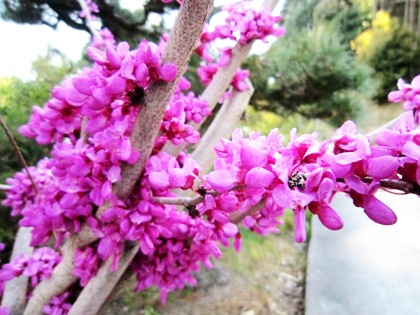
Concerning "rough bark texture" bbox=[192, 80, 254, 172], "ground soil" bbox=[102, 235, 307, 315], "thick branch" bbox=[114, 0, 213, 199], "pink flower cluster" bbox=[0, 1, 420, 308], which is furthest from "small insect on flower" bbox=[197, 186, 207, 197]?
"ground soil" bbox=[102, 235, 307, 315]

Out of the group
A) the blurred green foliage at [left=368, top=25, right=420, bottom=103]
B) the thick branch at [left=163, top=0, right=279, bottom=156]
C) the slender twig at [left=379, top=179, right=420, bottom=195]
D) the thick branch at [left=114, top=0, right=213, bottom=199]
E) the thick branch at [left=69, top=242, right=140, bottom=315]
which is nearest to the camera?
the slender twig at [left=379, top=179, right=420, bottom=195]

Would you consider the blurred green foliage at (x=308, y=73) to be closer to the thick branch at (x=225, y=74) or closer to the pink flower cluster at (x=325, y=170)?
the thick branch at (x=225, y=74)

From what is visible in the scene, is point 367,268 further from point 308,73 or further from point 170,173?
point 170,173

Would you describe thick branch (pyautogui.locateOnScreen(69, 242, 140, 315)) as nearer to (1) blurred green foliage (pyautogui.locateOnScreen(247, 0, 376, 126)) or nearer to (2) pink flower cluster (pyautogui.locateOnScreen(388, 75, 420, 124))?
(2) pink flower cluster (pyautogui.locateOnScreen(388, 75, 420, 124))

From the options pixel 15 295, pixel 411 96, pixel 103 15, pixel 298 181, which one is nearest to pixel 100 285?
pixel 15 295

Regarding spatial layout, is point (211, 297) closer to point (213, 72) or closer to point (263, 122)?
point (213, 72)

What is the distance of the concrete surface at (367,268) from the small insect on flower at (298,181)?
856mm

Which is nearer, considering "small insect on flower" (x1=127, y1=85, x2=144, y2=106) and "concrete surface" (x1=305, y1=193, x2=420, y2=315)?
"small insect on flower" (x1=127, y1=85, x2=144, y2=106)

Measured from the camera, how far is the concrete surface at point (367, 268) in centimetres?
101

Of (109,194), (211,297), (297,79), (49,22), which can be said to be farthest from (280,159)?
(297,79)

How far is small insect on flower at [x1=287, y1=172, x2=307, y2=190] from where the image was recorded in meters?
0.30

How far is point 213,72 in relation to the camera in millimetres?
849

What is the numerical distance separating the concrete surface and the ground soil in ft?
0.54

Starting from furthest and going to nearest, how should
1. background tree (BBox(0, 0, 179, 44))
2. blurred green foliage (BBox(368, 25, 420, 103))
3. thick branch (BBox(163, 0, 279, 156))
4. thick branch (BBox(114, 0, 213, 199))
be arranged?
blurred green foliage (BBox(368, 25, 420, 103)) → background tree (BBox(0, 0, 179, 44)) → thick branch (BBox(163, 0, 279, 156)) → thick branch (BBox(114, 0, 213, 199))
